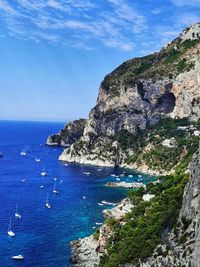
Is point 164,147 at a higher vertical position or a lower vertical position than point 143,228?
higher

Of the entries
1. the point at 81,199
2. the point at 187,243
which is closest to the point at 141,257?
the point at 187,243

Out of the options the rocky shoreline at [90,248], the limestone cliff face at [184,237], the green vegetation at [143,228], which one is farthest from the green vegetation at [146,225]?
the rocky shoreline at [90,248]

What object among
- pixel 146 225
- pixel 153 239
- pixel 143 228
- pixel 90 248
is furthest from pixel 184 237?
pixel 90 248

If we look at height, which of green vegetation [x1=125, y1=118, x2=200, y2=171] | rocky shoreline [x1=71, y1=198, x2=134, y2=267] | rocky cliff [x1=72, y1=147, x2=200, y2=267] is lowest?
rocky shoreline [x1=71, y1=198, x2=134, y2=267]

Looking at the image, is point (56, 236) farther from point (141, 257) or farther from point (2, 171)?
point (2, 171)

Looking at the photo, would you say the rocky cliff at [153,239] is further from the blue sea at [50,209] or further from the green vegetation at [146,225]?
the blue sea at [50,209]

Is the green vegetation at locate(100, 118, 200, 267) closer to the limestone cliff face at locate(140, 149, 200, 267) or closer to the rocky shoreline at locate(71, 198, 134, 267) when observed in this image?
the limestone cliff face at locate(140, 149, 200, 267)

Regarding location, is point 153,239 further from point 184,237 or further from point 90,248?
point 90,248

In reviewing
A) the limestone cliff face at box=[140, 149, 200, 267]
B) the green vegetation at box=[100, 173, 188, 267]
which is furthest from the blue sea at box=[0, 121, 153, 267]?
the limestone cliff face at box=[140, 149, 200, 267]
